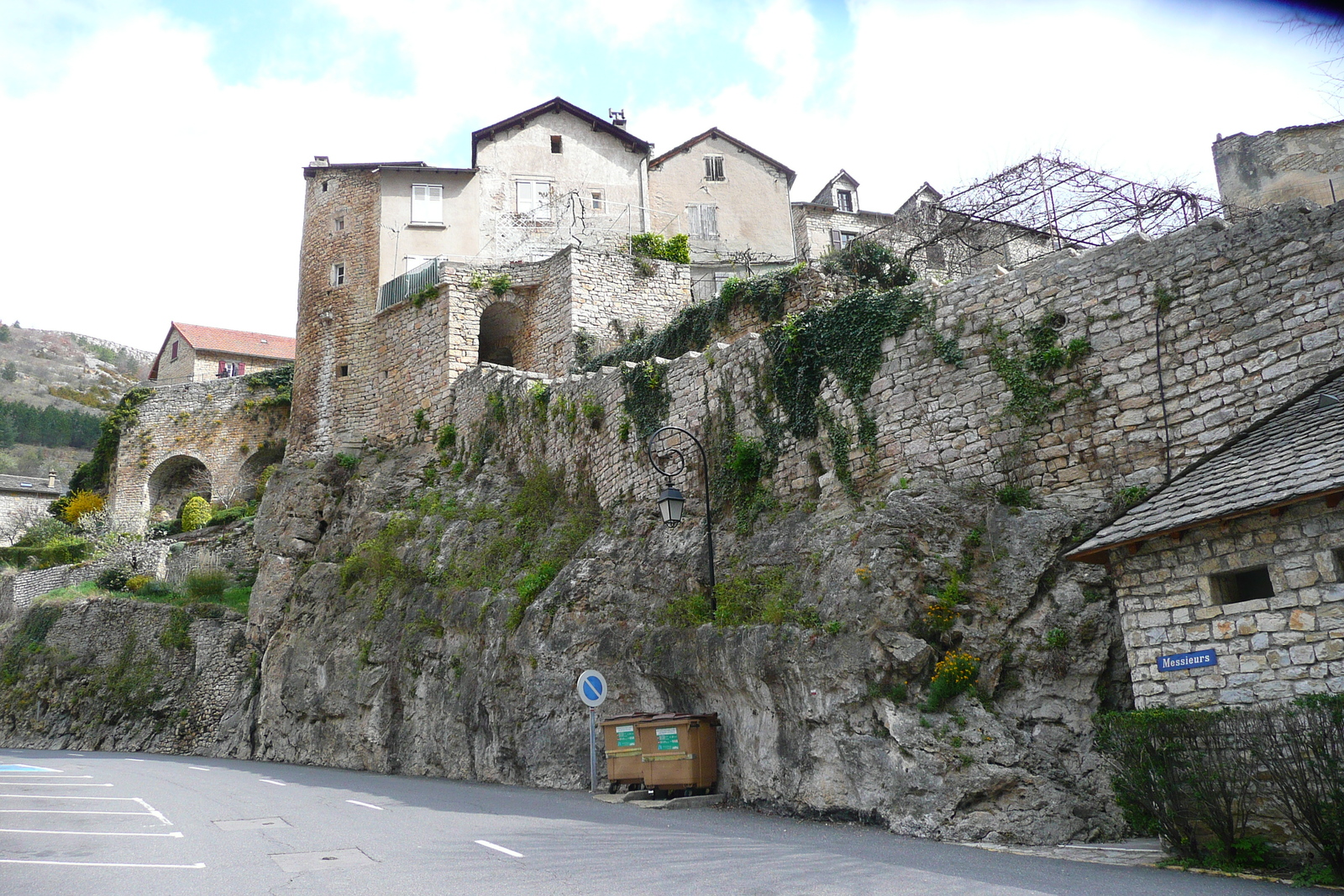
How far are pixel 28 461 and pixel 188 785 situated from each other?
7149cm

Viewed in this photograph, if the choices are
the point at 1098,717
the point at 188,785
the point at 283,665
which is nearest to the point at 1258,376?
the point at 1098,717

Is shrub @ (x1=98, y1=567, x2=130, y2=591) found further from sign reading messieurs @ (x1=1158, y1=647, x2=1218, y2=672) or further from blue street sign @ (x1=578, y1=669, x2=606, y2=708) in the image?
sign reading messieurs @ (x1=1158, y1=647, x2=1218, y2=672)

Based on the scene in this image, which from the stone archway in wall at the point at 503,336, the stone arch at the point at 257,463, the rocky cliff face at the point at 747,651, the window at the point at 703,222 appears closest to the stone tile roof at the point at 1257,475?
the rocky cliff face at the point at 747,651

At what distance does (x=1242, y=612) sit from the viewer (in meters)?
8.73

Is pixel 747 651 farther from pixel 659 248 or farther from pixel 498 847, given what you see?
pixel 659 248

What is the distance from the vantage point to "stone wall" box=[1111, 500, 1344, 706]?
→ 27.1 feet

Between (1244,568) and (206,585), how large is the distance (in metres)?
29.4

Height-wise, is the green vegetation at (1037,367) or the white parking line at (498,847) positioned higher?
the green vegetation at (1037,367)

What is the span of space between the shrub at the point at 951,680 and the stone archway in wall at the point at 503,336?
19.4m

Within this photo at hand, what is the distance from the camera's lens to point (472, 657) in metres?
17.9

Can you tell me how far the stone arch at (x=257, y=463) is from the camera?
4159 centimetres

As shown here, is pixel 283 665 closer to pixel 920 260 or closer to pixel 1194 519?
pixel 920 260

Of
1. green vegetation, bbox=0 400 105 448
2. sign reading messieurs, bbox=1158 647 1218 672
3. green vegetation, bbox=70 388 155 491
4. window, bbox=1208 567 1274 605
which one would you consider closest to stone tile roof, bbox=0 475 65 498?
green vegetation, bbox=70 388 155 491

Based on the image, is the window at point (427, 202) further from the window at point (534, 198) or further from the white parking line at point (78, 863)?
the white parking line at point (78, 863)
